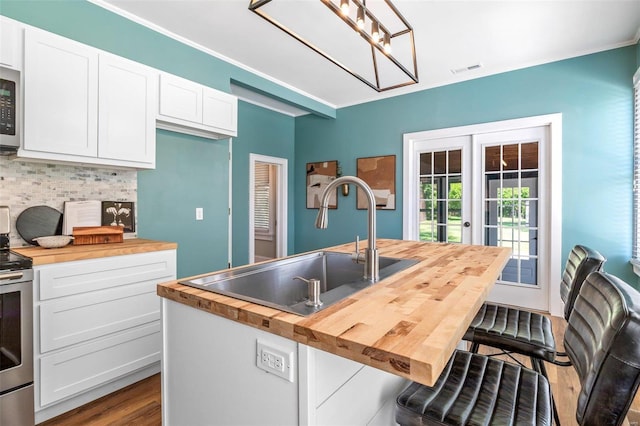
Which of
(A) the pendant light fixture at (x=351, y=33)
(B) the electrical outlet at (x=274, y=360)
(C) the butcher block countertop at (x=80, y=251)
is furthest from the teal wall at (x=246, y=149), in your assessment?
(B) the electrical outlet at (x=274, y=360)

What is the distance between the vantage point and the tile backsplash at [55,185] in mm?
2068

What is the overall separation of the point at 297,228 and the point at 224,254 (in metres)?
1.99

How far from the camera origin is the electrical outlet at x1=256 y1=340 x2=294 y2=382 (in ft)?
2.69

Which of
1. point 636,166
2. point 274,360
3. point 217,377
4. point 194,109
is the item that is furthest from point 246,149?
point 636,166

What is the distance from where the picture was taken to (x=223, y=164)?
11.2 feet

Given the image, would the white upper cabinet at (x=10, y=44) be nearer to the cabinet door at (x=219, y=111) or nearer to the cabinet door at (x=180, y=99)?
the cabinet door at (x=180, y=99)

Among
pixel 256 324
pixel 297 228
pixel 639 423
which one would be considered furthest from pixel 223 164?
pixel 639 423

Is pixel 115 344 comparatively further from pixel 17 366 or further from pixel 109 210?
pixel 109 210

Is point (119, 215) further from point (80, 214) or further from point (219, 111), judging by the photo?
point (219, 111)

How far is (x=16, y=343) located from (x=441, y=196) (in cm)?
401

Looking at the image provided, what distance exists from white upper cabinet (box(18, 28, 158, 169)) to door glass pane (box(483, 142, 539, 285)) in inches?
138

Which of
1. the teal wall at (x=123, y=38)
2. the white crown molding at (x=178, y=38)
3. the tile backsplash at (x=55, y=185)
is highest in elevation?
the white crown molding at (x=178, y=38)

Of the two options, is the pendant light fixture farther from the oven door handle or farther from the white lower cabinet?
the oven door handle

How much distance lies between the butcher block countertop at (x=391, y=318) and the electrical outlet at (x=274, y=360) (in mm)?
57
